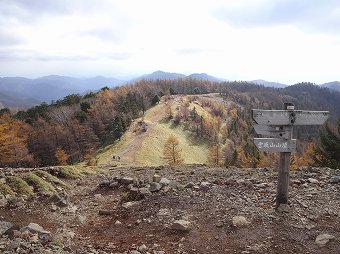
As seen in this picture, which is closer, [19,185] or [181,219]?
[181,219]

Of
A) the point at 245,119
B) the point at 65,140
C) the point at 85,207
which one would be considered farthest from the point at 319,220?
the point at 245,119

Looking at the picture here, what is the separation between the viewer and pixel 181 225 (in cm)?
967

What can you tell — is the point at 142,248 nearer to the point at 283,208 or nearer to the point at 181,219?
the point at 181,219

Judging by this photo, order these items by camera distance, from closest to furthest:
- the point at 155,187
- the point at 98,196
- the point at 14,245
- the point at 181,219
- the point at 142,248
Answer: the point at 14,245
the point at 142,248
the point at 181,219
the point at 155,187
the point at 98,196

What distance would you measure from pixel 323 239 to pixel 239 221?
2.33 metres

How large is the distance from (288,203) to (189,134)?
112 metres

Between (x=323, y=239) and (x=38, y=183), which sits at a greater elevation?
(x=38, y=183)

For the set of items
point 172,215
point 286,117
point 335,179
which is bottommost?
point 172,215

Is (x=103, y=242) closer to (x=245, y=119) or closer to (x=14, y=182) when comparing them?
(x=14, y=182)

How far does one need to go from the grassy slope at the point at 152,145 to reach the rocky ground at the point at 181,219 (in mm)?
45921

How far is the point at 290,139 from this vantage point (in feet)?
35.3

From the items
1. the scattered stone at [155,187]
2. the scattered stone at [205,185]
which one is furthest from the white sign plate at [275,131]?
the scattered stone at [155,187]

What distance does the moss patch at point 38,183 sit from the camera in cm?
1402

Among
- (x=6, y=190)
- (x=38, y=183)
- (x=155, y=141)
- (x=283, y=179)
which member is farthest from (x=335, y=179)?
(x=155, y=141)
